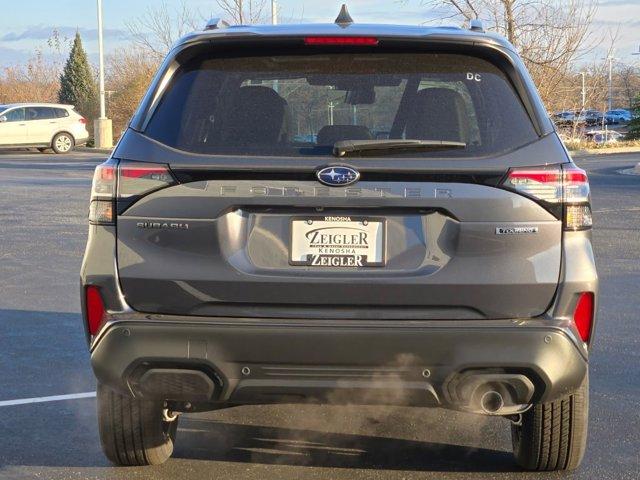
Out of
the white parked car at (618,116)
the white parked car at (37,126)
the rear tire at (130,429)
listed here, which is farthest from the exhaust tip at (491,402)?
the white parked car at (618,116)

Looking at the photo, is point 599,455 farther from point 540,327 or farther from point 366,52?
point 366,52

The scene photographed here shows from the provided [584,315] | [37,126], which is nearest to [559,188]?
[584,315]

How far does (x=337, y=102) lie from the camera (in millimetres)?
3998

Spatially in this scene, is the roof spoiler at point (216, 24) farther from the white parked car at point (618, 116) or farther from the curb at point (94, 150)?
the white parked car at point (618, 116)

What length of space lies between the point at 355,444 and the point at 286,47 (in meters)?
1.88

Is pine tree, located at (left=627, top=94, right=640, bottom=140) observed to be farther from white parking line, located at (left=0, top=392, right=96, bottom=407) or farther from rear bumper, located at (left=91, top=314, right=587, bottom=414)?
rear bumper, located at (left=91, top=314, right=587, bottom=414)

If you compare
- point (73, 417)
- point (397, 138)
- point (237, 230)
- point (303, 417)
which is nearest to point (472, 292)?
point (397, 138)

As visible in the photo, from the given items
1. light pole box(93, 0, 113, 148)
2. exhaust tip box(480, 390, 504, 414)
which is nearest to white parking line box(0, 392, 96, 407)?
exhaust tip box(480, 390, 504, 414)

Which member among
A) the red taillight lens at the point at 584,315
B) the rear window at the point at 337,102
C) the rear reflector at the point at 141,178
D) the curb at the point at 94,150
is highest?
the rear window at the point at 337,102

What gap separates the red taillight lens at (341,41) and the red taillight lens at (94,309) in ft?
3.94

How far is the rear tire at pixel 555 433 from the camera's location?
4.21 meters

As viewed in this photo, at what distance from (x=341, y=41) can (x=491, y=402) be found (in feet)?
4.69

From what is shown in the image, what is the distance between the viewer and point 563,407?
4.21 m

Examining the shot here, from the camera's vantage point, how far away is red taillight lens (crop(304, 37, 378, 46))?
3.91 m
